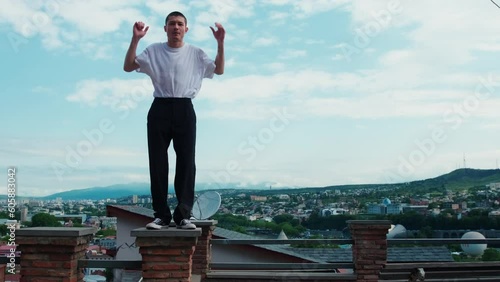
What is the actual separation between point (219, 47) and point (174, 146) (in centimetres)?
84

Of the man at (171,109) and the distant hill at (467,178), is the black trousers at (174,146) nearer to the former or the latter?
the man at (171,109)

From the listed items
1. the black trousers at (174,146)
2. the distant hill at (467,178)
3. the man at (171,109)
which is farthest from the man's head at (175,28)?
the distant hill at (467,178)

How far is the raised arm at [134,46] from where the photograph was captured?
3879 millimetres

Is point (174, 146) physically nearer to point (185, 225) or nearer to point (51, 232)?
point (185, 225)

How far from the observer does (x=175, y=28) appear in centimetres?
393

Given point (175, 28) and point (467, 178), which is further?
point (467, 178)

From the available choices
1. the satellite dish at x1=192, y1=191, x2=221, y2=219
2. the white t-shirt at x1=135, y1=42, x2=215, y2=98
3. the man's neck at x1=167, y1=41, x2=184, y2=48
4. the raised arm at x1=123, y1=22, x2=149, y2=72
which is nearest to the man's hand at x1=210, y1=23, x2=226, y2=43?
the white t-shirt at x1=135, y1=42, x2=215, y2=98

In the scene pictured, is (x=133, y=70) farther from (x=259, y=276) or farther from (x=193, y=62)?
(x=259, y=276)

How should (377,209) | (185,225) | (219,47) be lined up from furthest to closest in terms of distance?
(377,209) → (219,47) → (185,225)

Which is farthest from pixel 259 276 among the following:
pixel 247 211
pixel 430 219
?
pixel 430 219

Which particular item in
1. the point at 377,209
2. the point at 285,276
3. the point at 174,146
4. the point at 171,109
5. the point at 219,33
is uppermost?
the point at 219,33

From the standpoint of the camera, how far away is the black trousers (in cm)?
387

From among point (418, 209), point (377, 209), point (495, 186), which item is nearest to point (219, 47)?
point (377, 209)

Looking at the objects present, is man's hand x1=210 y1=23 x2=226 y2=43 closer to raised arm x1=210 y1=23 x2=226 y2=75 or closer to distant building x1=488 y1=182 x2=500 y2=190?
raised arm x1=210 y1=23 x2=226 y2=75
